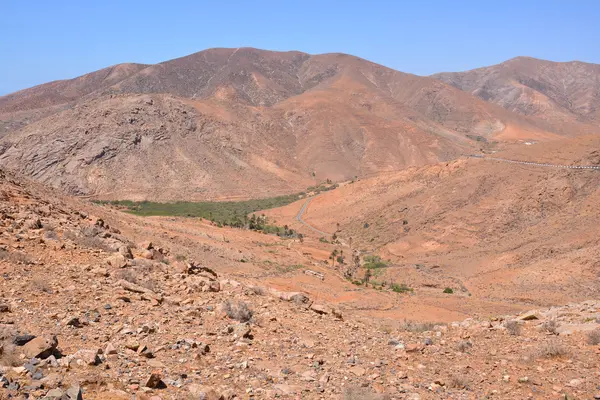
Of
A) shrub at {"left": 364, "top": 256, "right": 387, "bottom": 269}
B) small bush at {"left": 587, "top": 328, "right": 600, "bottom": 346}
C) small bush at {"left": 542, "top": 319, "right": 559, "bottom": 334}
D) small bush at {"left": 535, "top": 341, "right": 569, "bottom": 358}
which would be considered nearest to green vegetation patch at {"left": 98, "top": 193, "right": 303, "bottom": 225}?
shrub at {"left": 364, "top": 256, "right": 387, "bottom": 269}

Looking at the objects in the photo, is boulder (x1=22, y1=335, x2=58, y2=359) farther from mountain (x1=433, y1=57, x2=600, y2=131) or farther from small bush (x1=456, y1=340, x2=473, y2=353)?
mountain (x1=433, y1=57, x2=600, y2=131)

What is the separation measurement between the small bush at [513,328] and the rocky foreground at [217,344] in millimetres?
27

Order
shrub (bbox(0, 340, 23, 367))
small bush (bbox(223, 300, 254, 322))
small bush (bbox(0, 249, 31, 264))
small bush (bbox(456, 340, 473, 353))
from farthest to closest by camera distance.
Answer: small bush (bbox(0, 249, 31, 264)) → small bush (bbox(223, 300, 254, 322)) → small bush (bbox(456, 340, 473, 353)) → shrub (bbox(0, 340, 23, 367))

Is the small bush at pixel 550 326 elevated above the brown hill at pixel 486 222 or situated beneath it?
elevated above

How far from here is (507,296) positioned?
2470 centimetres

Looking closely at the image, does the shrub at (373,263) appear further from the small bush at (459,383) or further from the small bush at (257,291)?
the small bush at (459,383)

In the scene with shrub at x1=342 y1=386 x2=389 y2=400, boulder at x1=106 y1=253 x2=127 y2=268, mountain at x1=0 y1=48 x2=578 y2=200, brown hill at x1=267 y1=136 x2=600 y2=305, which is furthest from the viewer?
mountain at x1=0 y1=48 x2=578 y2=200

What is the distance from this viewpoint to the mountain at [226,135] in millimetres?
67312

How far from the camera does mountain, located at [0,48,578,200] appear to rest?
67312 millimetres

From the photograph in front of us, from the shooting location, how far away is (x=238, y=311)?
8531 mm

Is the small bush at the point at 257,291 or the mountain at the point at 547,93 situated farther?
the mountain at the point at 547,93

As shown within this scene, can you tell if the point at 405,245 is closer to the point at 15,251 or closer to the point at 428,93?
the point at 15,251

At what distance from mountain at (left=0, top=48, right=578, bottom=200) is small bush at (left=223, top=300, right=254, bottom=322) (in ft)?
188

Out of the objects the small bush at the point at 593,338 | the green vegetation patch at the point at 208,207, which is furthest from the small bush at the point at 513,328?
the green vegetation patch at the point at 208,207
